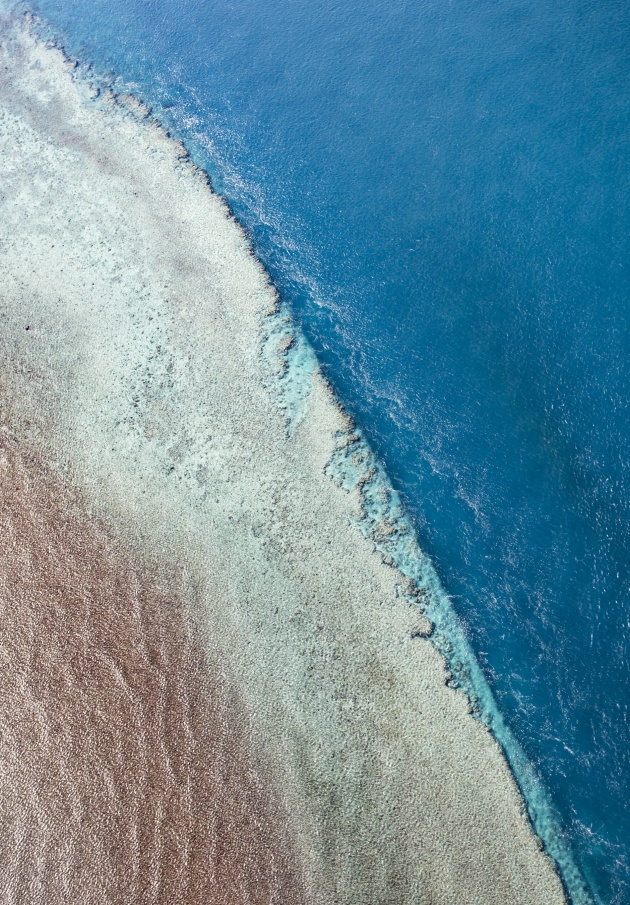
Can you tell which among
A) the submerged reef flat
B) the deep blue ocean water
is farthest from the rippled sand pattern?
the deep blue ocean water

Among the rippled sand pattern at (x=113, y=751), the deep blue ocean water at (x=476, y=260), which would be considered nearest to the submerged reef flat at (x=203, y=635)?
the rippled sand pattern at (x=113, y=751)

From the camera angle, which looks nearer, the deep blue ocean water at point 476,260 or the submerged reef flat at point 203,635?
the submerged reef flat at point 203,635

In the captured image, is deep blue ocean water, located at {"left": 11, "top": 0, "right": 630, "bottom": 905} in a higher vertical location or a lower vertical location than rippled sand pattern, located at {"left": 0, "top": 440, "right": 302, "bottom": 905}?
higher

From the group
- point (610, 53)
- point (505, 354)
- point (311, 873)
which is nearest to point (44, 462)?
point (311, 873)

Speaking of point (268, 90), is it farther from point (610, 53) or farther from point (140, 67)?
point (610, 53)

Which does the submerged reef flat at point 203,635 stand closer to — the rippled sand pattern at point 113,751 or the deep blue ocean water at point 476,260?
the rippled sand pattern at point 113,751

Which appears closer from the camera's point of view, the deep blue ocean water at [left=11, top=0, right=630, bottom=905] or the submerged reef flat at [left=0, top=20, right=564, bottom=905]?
the submerged reef flat at [left=0, top=20, right=564, bottom=905]

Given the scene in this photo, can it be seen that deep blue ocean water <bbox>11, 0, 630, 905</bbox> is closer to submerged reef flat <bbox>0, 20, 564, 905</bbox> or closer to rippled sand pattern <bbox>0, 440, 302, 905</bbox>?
submerged reef flat <bbox>0, 20, 564, 905</bbox>
